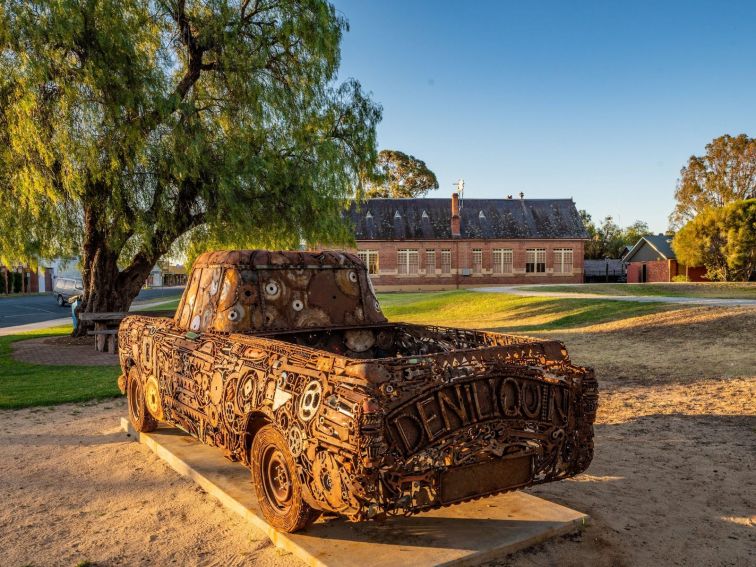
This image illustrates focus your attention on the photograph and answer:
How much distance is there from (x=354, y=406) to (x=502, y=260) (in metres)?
47.1

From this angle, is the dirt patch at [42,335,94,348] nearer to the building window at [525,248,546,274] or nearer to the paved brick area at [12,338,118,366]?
the paved brick area at [12,338,118,366]

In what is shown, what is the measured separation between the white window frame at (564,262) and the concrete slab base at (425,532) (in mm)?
46636

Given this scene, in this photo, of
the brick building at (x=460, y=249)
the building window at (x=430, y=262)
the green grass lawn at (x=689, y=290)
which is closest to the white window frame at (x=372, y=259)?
the brick building at (x=460, y=249)

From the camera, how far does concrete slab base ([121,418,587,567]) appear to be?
3.59 m

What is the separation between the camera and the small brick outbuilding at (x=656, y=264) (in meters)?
44.8

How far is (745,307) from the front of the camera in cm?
1625

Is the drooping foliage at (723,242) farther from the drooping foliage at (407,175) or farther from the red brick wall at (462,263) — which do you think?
the drooping foliage at (407,175)

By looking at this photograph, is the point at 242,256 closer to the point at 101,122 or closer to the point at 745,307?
the point at 101,122

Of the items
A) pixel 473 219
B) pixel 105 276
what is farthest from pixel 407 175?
pixel 105 276

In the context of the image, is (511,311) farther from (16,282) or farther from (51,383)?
(16,282)

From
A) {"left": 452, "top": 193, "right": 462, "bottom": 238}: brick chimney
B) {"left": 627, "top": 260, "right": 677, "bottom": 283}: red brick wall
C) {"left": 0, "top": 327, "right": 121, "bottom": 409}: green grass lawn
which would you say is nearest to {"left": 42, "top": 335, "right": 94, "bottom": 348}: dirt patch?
{"left": 0, "top": 327, "right": 121, "bottom": 409}: green grass lawn

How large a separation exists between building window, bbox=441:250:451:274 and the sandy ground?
129 feet

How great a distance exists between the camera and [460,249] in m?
48.3

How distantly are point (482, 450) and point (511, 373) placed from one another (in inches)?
20.3
